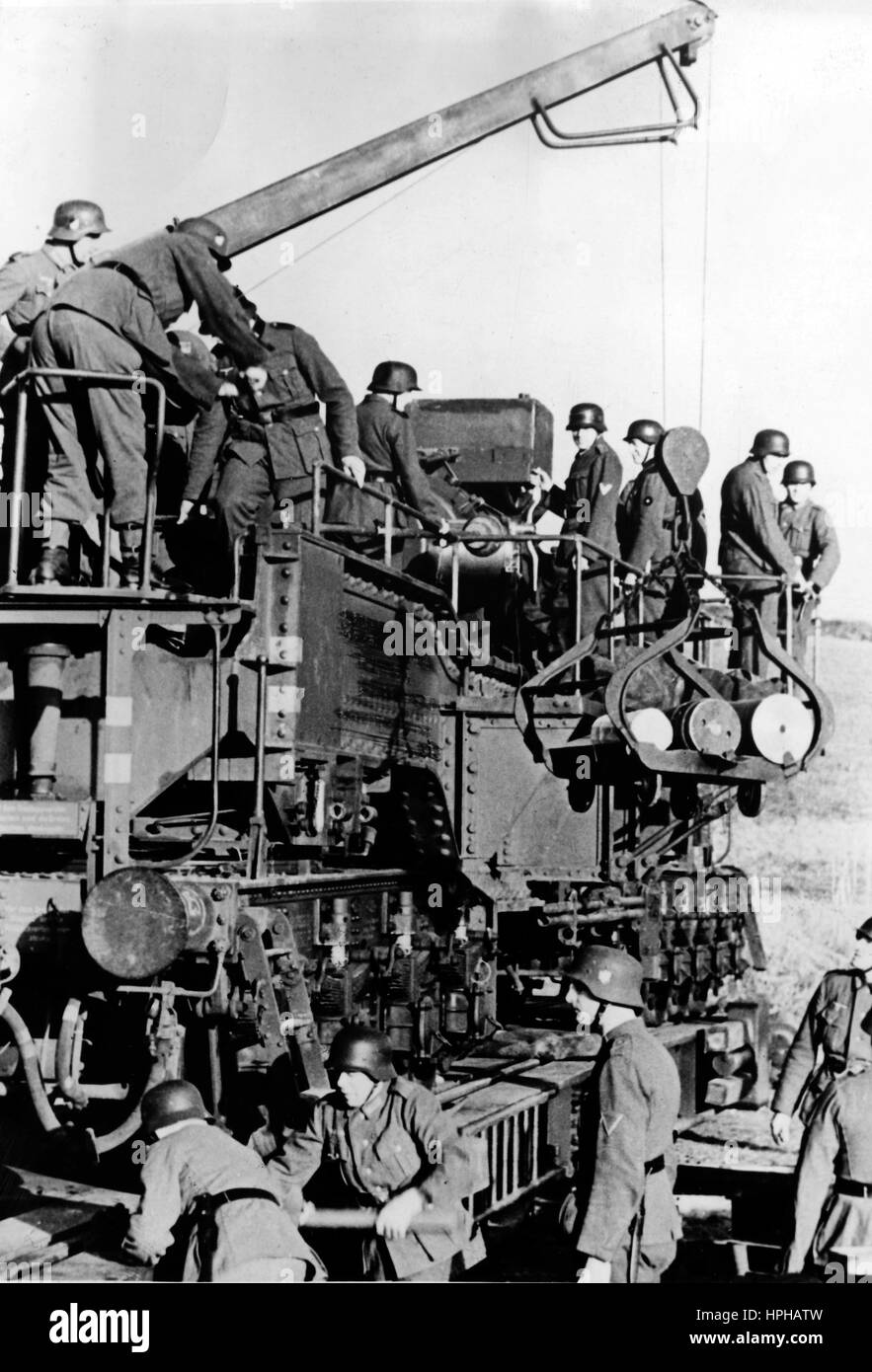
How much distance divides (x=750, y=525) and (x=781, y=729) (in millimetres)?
3997

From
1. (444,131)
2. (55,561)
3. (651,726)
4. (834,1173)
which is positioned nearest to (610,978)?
(834,1173)

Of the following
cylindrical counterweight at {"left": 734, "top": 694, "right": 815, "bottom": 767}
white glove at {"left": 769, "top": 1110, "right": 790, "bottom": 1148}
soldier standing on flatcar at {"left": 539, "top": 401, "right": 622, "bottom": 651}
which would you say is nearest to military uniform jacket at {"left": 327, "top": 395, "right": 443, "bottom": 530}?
soldier standing on flatcar at {"left": 539, "top": 401, "right": 622, "bottom": 651}

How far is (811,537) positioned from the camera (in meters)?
13.6

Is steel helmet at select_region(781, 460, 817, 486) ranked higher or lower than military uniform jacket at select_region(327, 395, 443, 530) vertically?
higher

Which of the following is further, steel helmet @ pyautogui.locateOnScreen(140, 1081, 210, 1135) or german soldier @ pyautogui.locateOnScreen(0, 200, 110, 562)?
german soldier @ pyautogui.locateOnScreen(0, 200, 110, 562)

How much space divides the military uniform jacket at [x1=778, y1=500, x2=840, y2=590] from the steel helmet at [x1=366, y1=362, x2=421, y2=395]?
12.0ft

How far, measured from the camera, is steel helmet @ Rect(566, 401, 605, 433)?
41.9 ft

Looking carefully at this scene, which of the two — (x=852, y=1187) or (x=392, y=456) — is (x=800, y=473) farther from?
(x=852, y=1187)

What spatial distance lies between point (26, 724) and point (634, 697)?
3.07 meters

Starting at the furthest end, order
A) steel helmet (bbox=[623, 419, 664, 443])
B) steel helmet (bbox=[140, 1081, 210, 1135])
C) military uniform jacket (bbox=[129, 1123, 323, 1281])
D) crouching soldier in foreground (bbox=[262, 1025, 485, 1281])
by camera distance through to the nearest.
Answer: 1. steel helmet (bbox=[623, 419, 664, 443])
2. crouching soldier in foreground (bbox=[262, 1025, 485, 1281])
3. steel helmet (bbox=[140, 1081, 210, 1135])
4. military uniform jacket (bbox=[129, 1123, 323, 1281])

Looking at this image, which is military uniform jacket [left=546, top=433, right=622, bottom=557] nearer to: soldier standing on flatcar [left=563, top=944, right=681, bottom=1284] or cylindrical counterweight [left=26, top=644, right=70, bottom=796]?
cylindrical counterweight [left=26, top=644, right=70, bottom=796]

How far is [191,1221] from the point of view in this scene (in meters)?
5.28

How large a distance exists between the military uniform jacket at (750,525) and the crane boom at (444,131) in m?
2.92

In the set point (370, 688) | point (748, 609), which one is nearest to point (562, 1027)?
point (370, 688)
